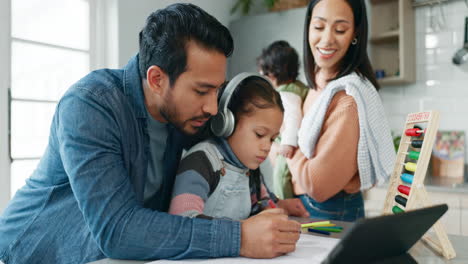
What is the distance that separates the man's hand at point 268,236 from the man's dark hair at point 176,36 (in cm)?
35

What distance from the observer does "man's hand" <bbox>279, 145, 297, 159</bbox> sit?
1.52 m

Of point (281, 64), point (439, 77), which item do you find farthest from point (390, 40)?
point (281, 64)

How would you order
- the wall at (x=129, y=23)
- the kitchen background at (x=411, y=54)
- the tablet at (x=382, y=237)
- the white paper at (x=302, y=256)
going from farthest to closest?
the wall at (x=129, y=23) → the kitchen background at (x=411, y=54) → the white paper at (x=302, y=256) → the tablet at (x=382, y=237)

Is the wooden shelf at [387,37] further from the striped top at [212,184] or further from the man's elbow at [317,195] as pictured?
the striped top at [212,184]

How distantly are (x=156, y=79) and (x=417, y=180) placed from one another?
1.96 feet

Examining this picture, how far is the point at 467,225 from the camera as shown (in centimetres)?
251

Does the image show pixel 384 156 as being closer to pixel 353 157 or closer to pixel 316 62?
pixel 353 157

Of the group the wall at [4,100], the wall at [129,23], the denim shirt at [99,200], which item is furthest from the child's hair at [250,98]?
the wall at [129,23]

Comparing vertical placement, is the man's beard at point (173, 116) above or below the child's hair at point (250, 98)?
below

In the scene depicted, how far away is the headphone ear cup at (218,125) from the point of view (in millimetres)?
1103

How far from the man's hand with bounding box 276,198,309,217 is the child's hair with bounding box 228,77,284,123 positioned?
0.29 metres

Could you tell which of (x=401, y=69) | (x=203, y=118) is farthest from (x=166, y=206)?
(x=401, y=69)

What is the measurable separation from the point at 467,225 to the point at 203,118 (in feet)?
6.97

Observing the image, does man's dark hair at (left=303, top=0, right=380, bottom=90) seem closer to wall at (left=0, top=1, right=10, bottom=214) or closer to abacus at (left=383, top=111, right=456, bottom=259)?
abacus at (left=383, top=111, right=456, bottom=259)
